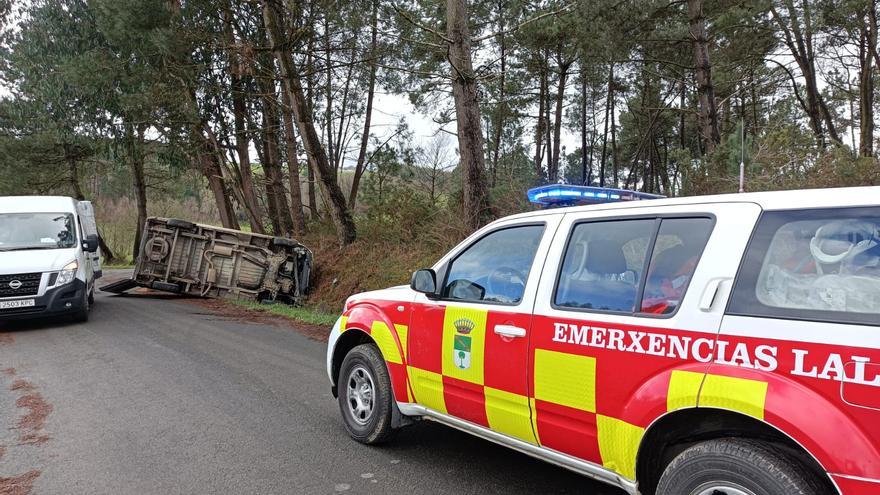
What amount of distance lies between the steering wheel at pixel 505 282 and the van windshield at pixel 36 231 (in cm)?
1002

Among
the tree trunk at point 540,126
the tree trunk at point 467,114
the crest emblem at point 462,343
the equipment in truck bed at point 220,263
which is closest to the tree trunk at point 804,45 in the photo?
the tree trunk at point 467,114

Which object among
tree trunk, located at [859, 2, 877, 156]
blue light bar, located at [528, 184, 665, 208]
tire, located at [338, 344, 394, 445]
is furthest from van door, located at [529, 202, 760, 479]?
tree trunk, located at [859, 2, 877, 156]

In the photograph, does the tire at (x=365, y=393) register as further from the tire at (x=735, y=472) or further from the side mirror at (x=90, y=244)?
the side mirror at (x=90, y=244)

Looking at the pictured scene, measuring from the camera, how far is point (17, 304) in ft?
31.4

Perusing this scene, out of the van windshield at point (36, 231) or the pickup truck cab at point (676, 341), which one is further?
the van windshield at point (36, 231)

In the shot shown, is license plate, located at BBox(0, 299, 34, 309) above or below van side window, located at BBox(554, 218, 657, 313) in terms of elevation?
below

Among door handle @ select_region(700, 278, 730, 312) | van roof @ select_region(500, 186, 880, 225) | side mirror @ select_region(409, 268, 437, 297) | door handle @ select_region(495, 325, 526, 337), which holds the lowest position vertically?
door handle @ select_region(495, 325, 526, 337)

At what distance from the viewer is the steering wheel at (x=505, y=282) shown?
3.53 metres

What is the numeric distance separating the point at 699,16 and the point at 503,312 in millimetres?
13111

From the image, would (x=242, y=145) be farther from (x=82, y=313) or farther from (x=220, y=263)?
(x=82, y=313)

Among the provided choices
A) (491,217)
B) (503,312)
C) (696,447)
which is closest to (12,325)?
(491,217)

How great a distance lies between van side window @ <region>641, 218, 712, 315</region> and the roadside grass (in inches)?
335

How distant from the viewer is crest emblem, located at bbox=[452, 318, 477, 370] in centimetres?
364

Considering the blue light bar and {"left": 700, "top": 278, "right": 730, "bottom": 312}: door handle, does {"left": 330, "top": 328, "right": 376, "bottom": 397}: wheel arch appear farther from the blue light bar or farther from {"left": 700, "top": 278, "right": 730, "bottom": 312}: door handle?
{"left": 700, "top": 278, "right": 730, "bottom": 312}: door handle
